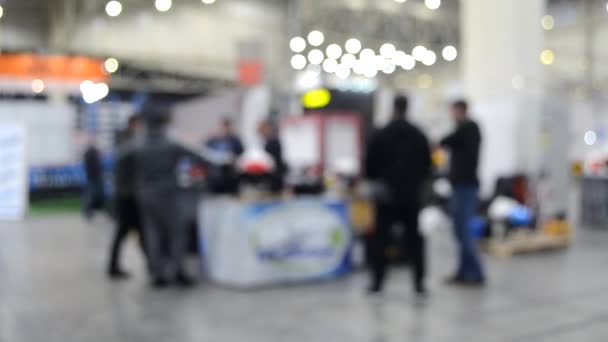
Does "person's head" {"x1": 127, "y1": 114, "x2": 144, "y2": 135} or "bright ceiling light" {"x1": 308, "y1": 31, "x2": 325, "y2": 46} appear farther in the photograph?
"bright ceiling light" {"x1": 308, "y1": 31, "x2": 325, "y2": 46}

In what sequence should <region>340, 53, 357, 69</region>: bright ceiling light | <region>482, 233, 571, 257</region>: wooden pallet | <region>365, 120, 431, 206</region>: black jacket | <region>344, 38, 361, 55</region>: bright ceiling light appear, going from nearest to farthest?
<region>365, 120, 431, 206</region>: black jacket → <region>482, 233, 571, 257</region>: wooden pallet → <region>344, 38, 361, 55</region>: bright ceiling light → <region>340, 53, 357, 69</region>: bright ceiling light

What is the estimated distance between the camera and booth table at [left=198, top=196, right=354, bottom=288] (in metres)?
6.28

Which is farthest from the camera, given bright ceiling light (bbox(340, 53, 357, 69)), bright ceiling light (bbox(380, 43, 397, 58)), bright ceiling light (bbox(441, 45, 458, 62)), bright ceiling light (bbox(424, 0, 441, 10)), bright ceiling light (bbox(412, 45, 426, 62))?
bright ceiling light (bbox(441, 45, 458, 62))

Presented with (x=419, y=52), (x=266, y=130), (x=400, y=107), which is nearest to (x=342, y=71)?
(x=419, y=52)

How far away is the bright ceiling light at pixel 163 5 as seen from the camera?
49.4 feet

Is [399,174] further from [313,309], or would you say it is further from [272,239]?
[272,239]

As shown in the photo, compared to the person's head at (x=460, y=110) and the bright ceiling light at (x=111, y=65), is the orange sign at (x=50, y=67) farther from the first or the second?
the person's head at (x=460, y=110)

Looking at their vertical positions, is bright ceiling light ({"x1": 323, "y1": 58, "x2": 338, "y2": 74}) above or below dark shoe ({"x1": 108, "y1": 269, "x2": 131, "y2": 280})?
above

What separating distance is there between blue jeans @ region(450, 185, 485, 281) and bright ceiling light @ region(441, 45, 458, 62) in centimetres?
1071

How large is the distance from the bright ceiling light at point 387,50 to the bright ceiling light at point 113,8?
606cm

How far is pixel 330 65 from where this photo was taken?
13359 mm

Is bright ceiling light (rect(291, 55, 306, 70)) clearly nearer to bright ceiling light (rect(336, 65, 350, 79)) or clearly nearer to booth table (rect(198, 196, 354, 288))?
bright ceiling light (rect(336, 65, 350, 79))

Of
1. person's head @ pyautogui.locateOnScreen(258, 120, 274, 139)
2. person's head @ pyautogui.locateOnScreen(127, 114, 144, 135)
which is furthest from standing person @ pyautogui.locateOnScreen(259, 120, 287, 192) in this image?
person's head @ pyautogui.locateOnScreen(127, 114, 144, 135)

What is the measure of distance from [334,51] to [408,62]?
14.1 ft
